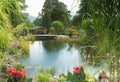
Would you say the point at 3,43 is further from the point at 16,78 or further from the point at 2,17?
the point at 16,78

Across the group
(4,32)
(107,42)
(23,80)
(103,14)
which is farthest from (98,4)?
(23,80)

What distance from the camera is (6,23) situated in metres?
1.88

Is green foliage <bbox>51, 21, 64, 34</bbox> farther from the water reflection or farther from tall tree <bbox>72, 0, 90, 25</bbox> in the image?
tall tree <bbox>72, 0, 90, 25</bbox>

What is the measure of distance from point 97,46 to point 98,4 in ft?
0.68

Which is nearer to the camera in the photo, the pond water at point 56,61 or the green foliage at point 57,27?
the pond water at point 56,61

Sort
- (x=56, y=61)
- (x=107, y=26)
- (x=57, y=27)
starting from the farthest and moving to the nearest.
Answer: (x=57, y=27), (x=56, y=61), (x=107, y=26)

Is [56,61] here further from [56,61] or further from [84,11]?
[84,11]

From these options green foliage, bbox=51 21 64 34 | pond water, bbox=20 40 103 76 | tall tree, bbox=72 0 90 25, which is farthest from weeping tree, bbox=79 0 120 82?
green foliage, bbox=51 21 64 34

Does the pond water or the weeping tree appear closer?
the weeping tree

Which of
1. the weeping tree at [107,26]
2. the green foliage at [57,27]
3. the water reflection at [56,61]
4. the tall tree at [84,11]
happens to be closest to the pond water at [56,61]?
the water reflection at [56,61]

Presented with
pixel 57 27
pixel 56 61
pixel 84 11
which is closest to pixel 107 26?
Answer: pixel 84 11

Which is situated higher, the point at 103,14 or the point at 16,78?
the point at 103,14

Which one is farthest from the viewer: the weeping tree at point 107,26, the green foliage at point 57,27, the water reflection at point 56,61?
the green foliage at point 57,27

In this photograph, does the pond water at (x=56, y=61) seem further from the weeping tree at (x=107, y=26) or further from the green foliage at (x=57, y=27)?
the green foliage at (x=57, y=27)
